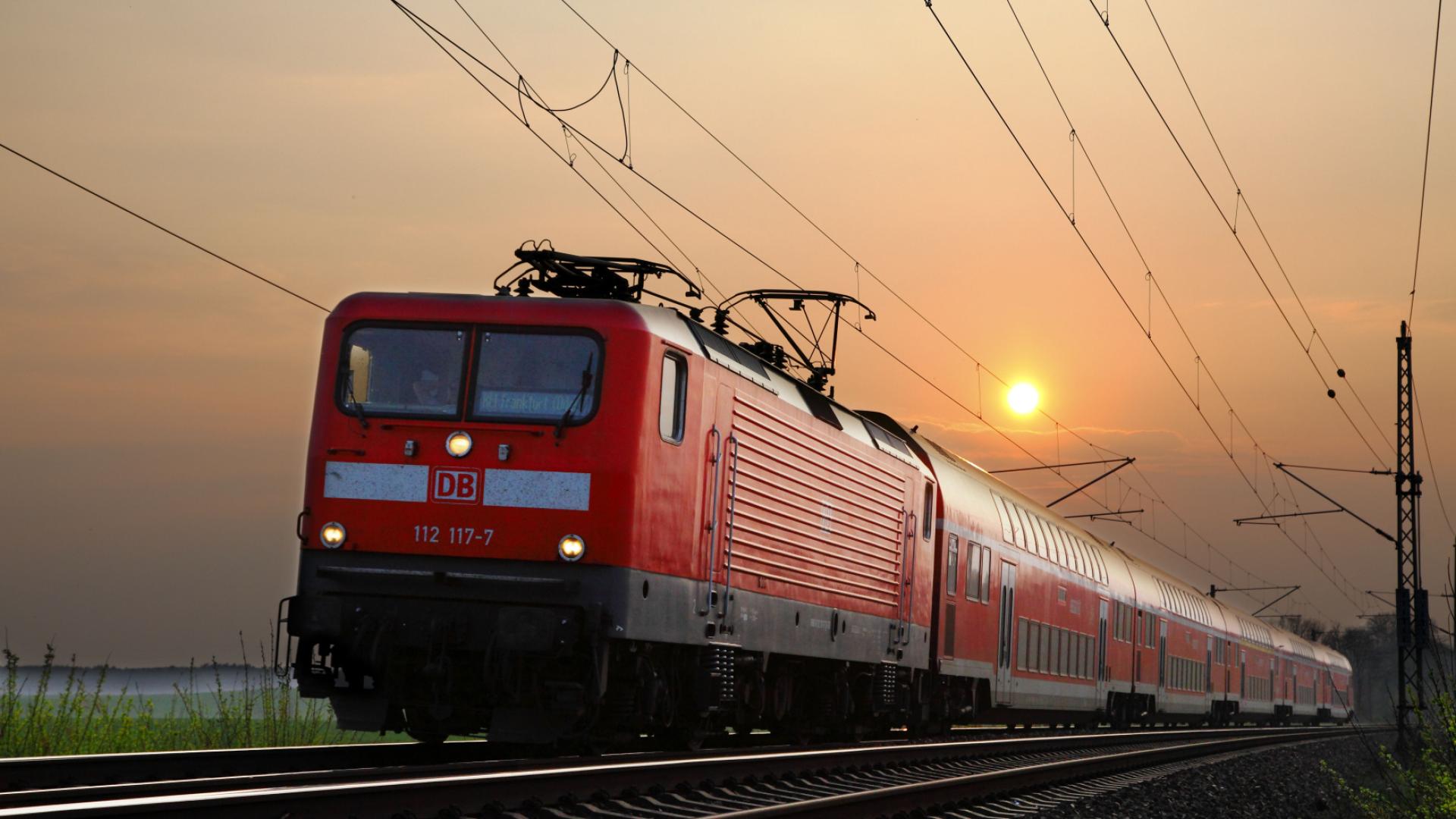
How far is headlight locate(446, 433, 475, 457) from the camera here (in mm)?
11125

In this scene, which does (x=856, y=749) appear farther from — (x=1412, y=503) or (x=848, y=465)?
(x=1412, y=503)

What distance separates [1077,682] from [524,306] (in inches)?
809

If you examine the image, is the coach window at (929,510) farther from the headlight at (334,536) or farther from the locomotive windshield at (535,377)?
the headlight at (334,536)

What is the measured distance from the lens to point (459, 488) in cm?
1107

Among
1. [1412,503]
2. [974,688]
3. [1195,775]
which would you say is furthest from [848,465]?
[1412,503]

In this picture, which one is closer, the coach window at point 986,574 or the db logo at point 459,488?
the db logo at point 459,488

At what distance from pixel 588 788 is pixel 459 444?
289 centimetres

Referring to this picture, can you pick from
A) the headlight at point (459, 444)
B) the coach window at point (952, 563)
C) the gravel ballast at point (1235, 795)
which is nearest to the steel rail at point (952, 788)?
the gravel ballast at point (1235, 795)

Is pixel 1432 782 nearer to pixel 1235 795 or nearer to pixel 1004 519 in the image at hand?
pixel 1235 795

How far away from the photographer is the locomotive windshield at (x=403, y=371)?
11.4 metres

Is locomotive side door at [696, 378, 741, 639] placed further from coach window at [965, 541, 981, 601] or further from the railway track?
coach window at [965, 541, 981, 601]

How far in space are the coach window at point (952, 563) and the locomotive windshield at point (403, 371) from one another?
34.7 feet

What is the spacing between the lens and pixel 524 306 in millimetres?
11586

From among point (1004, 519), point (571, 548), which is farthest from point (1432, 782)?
point (1004, 519)
